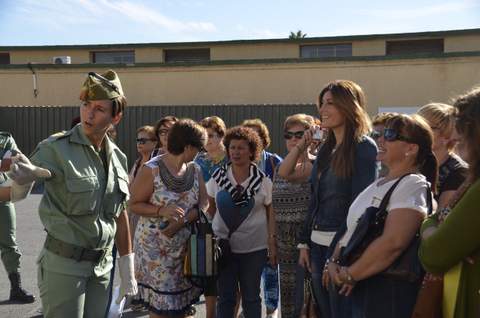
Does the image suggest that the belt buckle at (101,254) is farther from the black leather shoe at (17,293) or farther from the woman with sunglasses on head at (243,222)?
the black leather shoe at (17,293)

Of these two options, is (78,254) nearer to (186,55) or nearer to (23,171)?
(23,171)

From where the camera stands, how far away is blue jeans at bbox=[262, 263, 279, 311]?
5.17m

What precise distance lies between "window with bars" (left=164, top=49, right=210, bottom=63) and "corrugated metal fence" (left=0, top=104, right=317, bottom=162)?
7.23 metres

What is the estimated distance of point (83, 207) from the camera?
3.08 metres

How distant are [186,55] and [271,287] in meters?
20.8

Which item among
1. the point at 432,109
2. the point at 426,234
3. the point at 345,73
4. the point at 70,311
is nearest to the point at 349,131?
the point at 432,109

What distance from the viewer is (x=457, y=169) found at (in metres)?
3.22

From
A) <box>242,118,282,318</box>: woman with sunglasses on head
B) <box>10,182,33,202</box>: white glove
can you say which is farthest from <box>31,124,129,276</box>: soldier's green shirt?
<box>242,118,282,318</box>: woman with sunglasses on head

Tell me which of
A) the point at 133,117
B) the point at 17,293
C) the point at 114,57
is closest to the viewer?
the point at 17,293

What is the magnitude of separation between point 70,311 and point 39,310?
2.90 metres

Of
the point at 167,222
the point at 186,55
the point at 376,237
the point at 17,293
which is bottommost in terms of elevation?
the point at 17,293

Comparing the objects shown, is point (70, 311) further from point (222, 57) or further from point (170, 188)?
point (222, 57)

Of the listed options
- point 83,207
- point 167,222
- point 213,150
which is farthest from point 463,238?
point 213,150

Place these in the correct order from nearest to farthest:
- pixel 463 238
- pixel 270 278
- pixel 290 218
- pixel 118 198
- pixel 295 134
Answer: pixel 463 238
pixel 118 198
pixel 290 218
pixel 295 134
pixel 270 278
